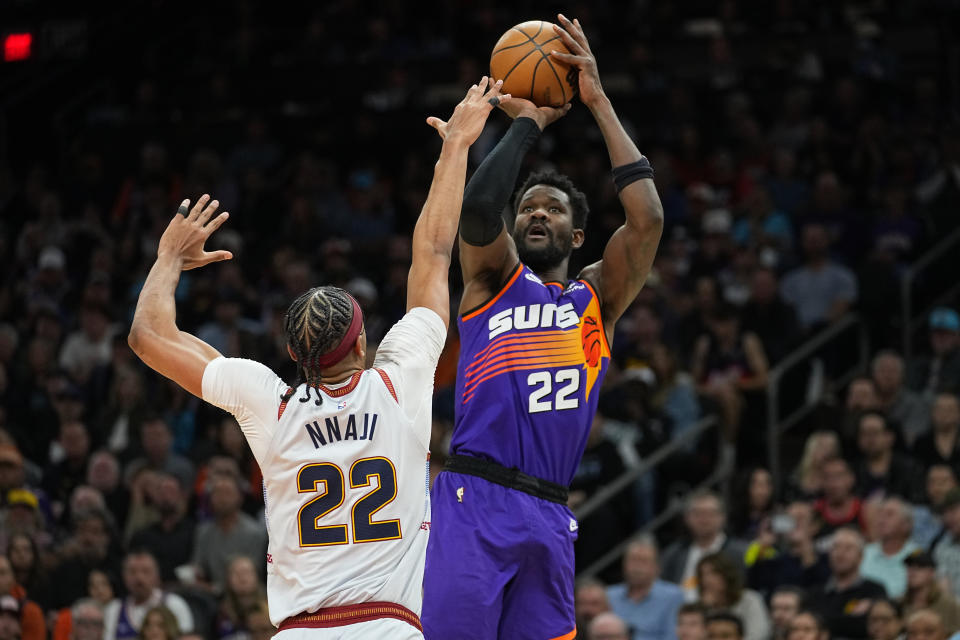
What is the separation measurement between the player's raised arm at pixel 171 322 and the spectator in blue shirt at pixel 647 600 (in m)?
6.12

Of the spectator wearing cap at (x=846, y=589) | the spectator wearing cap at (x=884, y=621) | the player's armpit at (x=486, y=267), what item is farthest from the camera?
the spectator wearing cap at (x=846, y=589)

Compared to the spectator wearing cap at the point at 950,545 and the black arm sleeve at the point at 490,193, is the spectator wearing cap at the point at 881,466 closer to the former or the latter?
the spectator wearing cap at the point at 950,545

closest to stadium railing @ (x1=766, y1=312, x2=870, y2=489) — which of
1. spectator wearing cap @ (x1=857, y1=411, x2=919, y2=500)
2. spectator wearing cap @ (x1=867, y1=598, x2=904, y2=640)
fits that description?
spectator wearing cap @ (x1=857, y1=411, x2=919, y2=500)

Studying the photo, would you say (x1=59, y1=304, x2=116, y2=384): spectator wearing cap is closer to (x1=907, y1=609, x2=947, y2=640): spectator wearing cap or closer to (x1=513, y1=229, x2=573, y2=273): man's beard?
(x1=907, y1=609, x2=947, y2=640): spectator wearing cap

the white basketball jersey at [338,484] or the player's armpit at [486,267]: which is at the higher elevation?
the player's armpit at [486,267]

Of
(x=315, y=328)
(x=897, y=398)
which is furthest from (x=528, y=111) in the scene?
(x=897, y=398)

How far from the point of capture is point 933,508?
37.3 ft

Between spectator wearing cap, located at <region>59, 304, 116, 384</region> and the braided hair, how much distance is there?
11.1 metres

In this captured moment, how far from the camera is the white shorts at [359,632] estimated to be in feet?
16.9

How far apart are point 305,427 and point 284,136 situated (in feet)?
48.0

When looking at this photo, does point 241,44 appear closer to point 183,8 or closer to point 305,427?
point 183,8

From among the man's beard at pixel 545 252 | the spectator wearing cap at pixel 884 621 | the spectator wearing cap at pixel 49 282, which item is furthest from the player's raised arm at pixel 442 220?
the spectator wearing cap at pixel 49 282

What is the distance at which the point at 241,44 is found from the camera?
21000 millimetres

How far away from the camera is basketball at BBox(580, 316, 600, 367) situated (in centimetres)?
666
